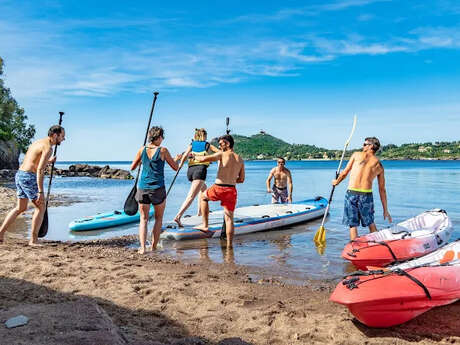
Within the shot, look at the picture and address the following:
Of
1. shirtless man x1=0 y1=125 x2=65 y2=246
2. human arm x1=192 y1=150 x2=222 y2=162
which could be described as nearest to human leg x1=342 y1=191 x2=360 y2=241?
human arm x1=192 y1=150 x2=222 y2=162

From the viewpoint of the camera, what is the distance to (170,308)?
435 cm

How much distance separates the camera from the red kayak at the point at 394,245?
243 inches

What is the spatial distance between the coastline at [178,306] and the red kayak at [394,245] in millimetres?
918

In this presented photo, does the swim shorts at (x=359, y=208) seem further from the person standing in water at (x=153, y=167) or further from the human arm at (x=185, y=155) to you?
the person standing in water at (x=153, y=167)

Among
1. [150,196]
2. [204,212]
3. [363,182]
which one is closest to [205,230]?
[204,212]

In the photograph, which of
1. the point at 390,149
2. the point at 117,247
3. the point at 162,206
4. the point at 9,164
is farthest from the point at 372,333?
the point at 390,149

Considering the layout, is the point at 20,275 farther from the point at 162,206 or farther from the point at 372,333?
the point at 372,333

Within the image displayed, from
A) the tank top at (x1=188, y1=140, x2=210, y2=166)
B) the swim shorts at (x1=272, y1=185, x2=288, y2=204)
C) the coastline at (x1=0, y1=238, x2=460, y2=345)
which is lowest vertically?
the coastline at (x1=0, y1=238, x2=460, y2=345)

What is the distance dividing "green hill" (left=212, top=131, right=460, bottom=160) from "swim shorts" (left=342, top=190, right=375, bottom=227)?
116 metres

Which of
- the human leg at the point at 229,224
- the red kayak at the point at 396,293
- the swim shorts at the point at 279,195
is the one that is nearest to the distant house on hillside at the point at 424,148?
the swim shorts at the point at 279,195

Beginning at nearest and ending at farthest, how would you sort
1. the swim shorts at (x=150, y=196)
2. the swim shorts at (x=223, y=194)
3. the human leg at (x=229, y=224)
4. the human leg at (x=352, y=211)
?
1. the swim shorts at (x=150, y=196)
2. the human leg at (x=352, y=211)
3. the swim shorts at (x=223, y=194)
4. the human leg at (x=229, y=224)

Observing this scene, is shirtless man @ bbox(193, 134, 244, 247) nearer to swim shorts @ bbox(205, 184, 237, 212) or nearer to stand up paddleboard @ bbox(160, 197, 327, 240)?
swim shorts @ bbox(205, 184, 237, 212)

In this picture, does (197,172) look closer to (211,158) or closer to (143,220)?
(211,158)

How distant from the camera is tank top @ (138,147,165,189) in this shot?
6.50 meters
